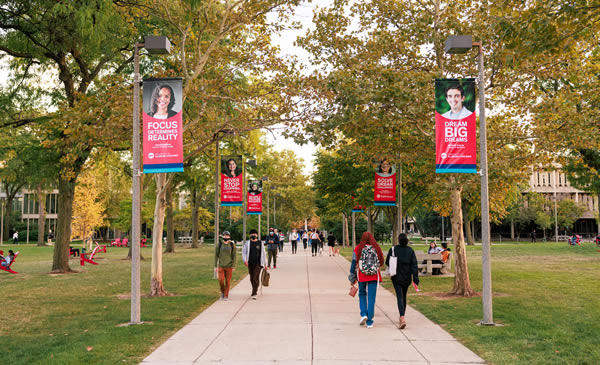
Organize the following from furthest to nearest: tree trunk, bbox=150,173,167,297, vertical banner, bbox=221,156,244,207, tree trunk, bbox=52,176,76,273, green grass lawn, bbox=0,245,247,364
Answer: tree trunk, bbox=52,176,76,273
vertical banner, bbox=221,156,244,207
tree trunk, bbox=150,173,167,297
green grass lawn, bbox=0,245,247,364

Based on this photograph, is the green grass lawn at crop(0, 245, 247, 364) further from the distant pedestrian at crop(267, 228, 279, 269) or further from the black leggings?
the distant pedestrian at crop(267, 228, 279, 269)

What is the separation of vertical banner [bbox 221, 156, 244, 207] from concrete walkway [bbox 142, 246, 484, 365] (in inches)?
355

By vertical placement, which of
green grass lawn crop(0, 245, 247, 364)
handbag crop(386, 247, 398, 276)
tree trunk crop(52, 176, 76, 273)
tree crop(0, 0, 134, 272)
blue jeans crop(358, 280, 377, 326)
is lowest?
green grass lawn crop(0, 245, 247, 364)

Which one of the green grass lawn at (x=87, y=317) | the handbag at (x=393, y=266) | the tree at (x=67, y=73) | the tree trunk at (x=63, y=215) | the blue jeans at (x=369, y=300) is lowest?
the green grass lawn at (x=87, y=317)

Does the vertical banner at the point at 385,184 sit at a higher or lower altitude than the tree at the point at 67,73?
lower

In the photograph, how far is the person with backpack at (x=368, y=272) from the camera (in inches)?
400

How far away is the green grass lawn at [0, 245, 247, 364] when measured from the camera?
816 centimetres

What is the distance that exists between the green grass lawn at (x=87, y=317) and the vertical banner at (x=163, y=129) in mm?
3210

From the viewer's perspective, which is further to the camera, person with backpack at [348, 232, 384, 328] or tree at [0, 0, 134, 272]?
tree at [0, 0, 134, 272]

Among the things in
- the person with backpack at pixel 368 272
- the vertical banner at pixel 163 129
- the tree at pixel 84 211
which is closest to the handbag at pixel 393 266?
the person with backpack at pixel 368 272

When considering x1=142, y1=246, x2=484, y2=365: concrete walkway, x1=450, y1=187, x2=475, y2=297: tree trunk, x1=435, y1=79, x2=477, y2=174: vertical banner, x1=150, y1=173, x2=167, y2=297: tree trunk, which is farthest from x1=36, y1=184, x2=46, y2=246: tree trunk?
x1=435, y1=79, x2=477, y2=174: vertical banner

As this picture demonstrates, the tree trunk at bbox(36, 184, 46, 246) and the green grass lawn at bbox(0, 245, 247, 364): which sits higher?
the tree trunk at bbox(36, 184, 46, 246)

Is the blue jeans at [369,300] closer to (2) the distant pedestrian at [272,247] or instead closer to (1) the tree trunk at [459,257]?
(1) the tree trunk at [459,257]

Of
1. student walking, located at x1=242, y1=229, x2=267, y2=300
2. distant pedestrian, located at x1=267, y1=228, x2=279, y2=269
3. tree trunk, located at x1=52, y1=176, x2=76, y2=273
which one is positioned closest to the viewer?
student walking, located at x1=242, y1=229, x2=267, y2=300
